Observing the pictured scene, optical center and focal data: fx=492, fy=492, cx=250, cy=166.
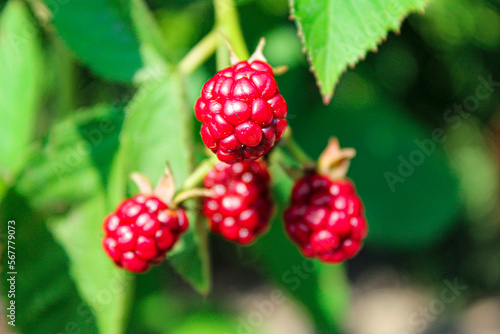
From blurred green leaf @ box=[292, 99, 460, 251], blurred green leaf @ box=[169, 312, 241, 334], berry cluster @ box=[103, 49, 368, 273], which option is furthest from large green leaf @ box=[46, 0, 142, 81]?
blurred green leaf @ box=[169, 312, 241, 334]

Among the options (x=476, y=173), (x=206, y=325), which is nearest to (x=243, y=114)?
(x=206, y=325)

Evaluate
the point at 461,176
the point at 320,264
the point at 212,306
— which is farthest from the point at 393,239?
the point at 212,306

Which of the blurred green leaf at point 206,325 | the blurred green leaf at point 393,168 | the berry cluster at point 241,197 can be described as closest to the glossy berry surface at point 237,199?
the berry cluster at point 241,197

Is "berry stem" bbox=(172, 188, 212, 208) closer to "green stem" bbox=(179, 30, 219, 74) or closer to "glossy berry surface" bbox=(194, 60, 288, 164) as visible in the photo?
"glossy berry surface" bbox=(194, 60, 288, 164)

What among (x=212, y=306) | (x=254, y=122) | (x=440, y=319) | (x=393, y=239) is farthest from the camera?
(x=440, y=319)

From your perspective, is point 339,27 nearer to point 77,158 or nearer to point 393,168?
point 77,158

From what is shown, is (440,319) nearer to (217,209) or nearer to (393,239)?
(393,239)
